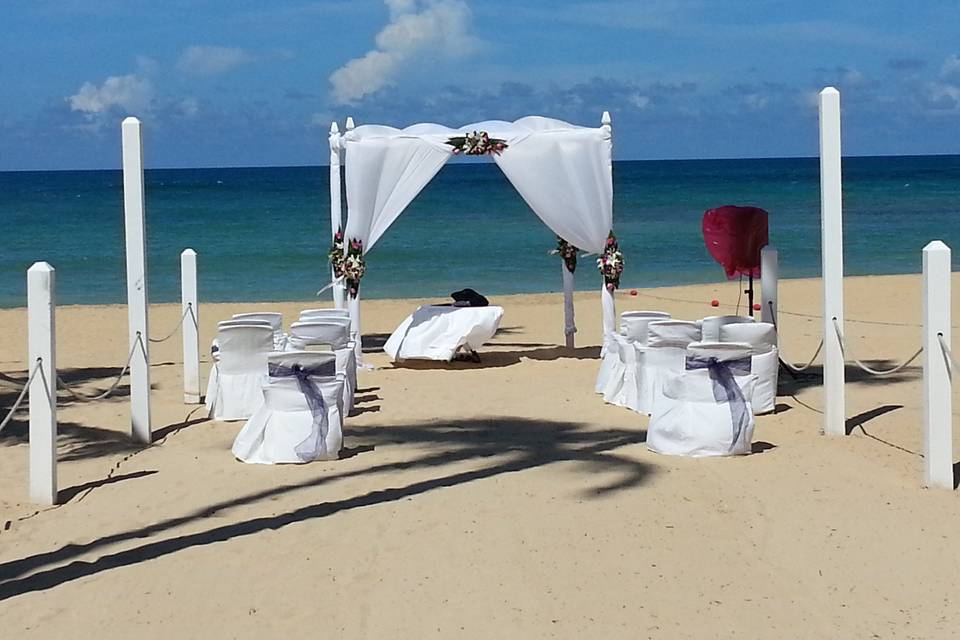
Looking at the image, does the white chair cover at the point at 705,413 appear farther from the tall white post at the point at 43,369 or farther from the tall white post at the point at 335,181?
the tall white post at the point at 335,181

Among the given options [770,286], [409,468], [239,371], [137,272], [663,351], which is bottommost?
[409,468]

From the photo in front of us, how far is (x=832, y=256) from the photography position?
960cm

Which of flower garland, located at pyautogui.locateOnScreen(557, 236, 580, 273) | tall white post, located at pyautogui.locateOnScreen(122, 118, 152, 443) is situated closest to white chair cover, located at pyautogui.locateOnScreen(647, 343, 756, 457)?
tall white post, located at pyautogui.locateOnScreen(122, 118, 152, 443)

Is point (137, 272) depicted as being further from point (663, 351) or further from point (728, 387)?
point (728, 387)

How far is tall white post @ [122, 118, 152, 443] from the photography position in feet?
32.7

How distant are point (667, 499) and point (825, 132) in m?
3.15

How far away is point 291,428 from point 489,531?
7.86 ft

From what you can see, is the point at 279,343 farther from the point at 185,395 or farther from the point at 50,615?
the point at 50,615

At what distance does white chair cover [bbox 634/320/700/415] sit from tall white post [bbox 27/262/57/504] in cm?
468

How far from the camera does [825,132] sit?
9.53m

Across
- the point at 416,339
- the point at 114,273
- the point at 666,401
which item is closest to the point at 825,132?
the point at 666,401

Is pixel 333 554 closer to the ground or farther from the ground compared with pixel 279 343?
closer to the ground

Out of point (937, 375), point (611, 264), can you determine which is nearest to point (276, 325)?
point (611, 264)

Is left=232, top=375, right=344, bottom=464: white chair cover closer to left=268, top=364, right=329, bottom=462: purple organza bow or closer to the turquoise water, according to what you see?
left=268, top=364, right=329, bottom=462: purple organza bow
